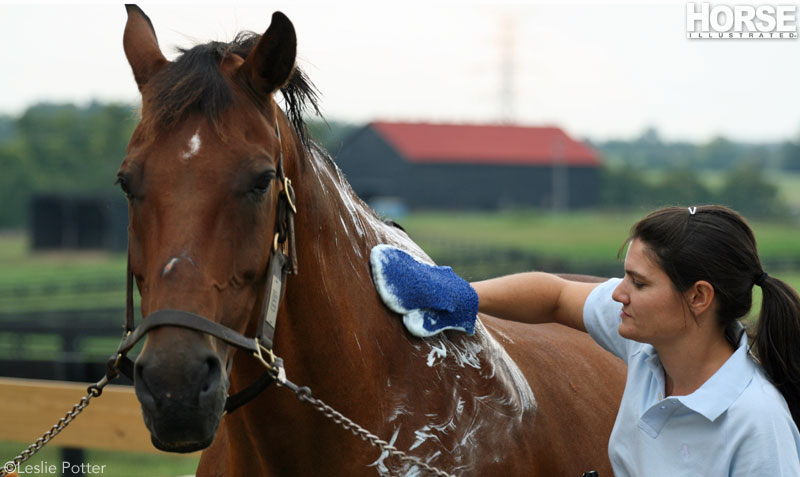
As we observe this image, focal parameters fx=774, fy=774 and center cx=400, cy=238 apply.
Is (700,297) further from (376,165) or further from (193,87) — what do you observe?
(376,165)

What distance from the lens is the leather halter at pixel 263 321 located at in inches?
68.6

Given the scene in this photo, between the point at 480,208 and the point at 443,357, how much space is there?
5062cm

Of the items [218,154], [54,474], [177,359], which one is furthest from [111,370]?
[54,474]

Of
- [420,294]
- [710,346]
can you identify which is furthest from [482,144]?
[710,346]

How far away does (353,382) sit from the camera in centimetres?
220

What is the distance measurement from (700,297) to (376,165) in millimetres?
51019

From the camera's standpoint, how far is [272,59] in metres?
2.03

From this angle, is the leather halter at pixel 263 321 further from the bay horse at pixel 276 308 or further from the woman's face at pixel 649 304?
the woman's face at pixel 649 304

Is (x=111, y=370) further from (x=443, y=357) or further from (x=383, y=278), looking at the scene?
(x=443, y=357)

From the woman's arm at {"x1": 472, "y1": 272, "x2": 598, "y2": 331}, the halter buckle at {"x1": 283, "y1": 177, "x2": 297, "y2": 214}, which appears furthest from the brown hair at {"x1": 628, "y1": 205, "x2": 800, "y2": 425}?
the halter buckle at {"x1": 283, "y1": 177, "x2": 297, "y2": 214}

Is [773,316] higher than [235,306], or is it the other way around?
[235,306]

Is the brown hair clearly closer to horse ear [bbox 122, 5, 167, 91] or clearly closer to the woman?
the woman

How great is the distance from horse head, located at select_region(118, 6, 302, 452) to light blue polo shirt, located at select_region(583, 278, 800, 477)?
4.03 ft

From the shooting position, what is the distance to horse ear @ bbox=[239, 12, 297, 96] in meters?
1.99
